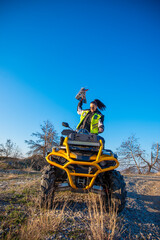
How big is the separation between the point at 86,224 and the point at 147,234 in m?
1.27

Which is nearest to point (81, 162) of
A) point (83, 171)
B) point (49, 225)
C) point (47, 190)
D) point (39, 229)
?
point (83, 171)

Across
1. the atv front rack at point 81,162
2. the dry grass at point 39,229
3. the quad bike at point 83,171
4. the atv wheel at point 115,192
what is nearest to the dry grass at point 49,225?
the dry grass at point 39,229

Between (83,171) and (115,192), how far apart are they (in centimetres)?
79

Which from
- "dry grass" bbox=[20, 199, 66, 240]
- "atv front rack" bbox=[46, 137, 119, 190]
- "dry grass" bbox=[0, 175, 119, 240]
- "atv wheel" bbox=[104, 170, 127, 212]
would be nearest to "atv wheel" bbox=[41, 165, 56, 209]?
"dry grass" bbox=[0, 175, 119, 240]

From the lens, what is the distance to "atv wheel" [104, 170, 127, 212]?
286 centimetres

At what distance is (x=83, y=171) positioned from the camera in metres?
2.81

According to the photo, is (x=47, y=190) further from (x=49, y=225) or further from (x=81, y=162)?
(x=81, y=162)

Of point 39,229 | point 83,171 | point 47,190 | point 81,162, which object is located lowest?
point 39,229

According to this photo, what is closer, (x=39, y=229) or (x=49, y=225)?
(x=39, y=229)

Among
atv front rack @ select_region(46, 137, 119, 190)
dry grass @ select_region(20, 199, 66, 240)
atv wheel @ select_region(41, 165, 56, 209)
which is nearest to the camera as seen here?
dry grass @ select_region(20, 199, 66, 240)

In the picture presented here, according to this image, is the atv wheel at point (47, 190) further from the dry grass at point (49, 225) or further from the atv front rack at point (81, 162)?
the atv front rack at point (81, 162)

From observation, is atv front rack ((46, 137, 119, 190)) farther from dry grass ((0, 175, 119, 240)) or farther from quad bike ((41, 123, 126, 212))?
dry grass ((0, 175, 119, 240))

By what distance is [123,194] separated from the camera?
2910 mm

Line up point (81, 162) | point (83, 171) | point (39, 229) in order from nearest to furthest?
point (39, 229) < point (81, 162) < point (83, 171)
